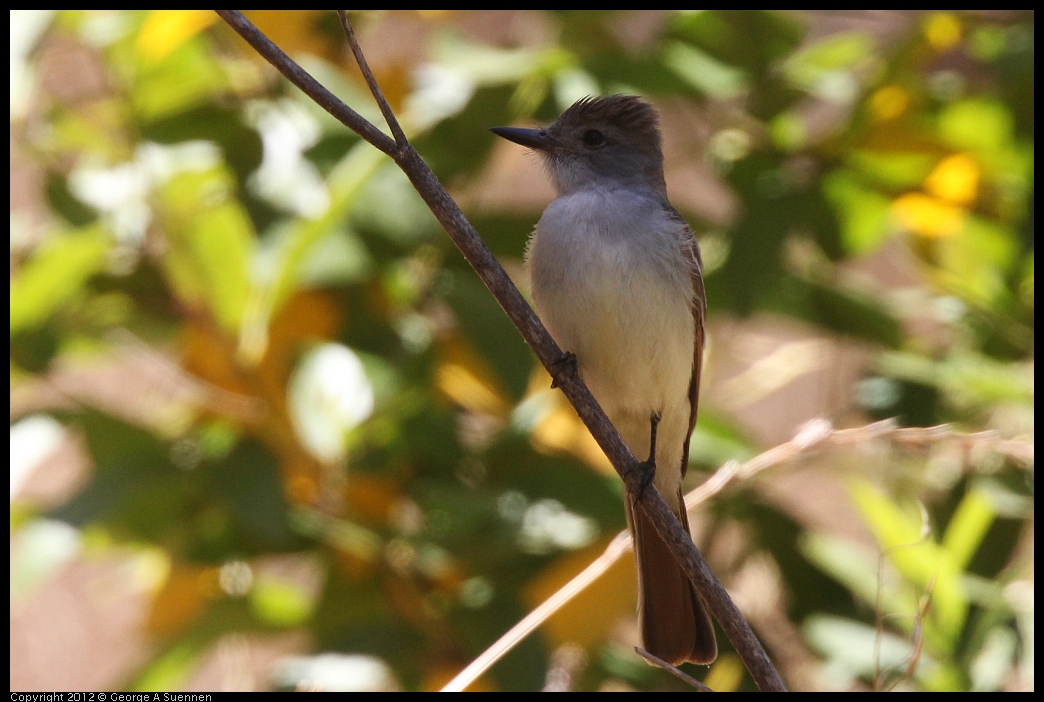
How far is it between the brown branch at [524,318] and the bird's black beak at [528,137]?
1030mm

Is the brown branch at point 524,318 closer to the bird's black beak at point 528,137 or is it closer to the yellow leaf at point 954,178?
the bird's black beak at point 528,137

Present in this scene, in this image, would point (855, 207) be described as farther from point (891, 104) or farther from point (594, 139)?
point (594, 139)

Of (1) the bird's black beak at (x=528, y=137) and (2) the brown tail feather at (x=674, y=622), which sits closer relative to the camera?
(2) the brown tail feather at (x=674, y=622)

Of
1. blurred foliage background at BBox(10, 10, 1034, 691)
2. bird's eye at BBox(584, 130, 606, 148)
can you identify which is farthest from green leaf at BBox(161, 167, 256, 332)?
bird's eye at BBox(584, 130, 606, 148)

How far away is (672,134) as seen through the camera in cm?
316

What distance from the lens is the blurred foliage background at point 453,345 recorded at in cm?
255

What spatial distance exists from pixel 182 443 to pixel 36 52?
3.37 feet

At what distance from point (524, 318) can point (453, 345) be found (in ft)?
4.49

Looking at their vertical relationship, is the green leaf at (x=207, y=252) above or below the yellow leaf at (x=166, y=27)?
below

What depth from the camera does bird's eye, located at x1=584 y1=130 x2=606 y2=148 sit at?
2.93 metres

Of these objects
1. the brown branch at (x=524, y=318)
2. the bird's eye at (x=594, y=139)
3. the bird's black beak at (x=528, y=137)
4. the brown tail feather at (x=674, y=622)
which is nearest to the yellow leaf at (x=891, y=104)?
the bird's eye at (x=594, y=139)

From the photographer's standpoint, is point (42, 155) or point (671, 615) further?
point (42, 155)
